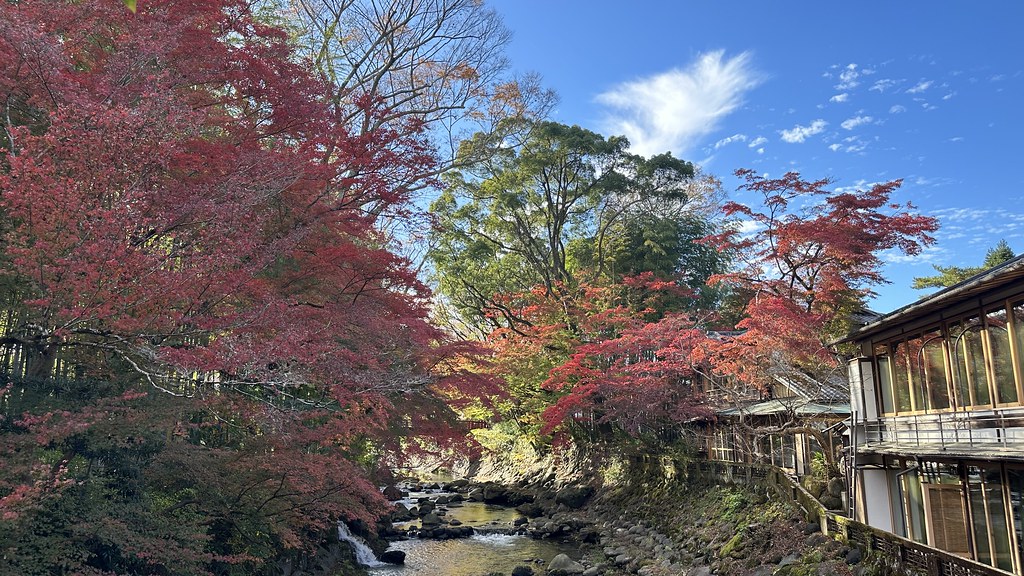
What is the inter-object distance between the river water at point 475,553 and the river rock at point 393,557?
0.78 feet

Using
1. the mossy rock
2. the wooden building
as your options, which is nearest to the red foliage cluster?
the mossy rock

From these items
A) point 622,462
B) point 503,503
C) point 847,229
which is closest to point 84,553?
point 847,229

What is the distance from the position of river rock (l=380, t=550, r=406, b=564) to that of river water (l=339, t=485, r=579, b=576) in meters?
0.24

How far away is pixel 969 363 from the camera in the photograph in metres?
10.7

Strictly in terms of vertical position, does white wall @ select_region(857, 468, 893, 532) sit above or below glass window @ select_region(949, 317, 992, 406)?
below

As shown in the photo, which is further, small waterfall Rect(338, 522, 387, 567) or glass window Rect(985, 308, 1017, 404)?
small waterfall Rect(338, 522, 387, 567)

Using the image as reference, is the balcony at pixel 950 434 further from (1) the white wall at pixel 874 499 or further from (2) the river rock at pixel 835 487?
(2) the river rock at pixel 835 487

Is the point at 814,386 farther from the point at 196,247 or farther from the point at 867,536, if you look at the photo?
the point at 196,247

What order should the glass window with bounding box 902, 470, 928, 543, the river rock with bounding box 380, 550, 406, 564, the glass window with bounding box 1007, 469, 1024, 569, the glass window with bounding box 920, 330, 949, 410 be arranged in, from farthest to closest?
the river rock with bounding box 380, 550, 406, 564 → the glass window with bounding box 902, 470, 928, 543 → the glass window with bounding box 920, 330, 949, 410 → the glass window with bounding box 1007, 469, 1024, 569

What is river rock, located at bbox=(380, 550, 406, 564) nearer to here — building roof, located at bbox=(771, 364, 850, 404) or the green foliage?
the green foliage

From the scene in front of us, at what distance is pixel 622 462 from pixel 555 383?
20.1 feet

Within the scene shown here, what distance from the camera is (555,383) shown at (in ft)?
80.5

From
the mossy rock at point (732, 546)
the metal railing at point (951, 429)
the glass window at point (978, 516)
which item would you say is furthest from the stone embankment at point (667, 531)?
the metal railing at point (951, 429)

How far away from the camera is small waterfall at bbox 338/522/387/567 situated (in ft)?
61.1
